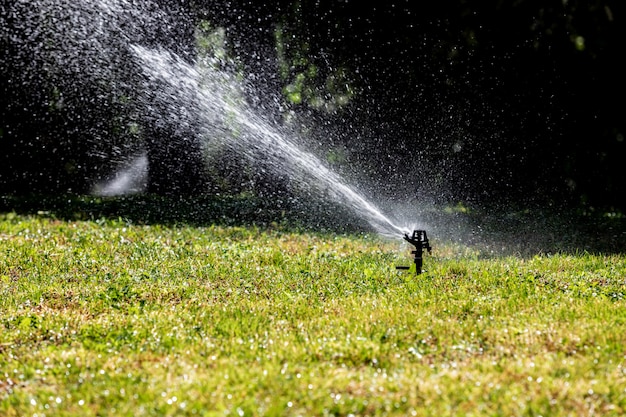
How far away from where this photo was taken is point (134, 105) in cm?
1431

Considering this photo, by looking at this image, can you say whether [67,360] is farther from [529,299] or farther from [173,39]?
[173,39]

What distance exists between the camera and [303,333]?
15.4 ft

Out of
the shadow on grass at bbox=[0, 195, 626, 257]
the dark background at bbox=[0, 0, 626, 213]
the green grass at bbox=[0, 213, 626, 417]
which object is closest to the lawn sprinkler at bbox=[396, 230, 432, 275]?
the green grass at bbox=[0, 213, 626, 417]

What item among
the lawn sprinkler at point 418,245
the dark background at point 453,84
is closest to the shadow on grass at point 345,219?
the dark background at point 453,84

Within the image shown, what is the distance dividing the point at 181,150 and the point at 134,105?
1.19 meters

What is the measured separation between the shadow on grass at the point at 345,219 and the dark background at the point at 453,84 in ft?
5.32

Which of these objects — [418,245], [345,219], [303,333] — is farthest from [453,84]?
[303,333]

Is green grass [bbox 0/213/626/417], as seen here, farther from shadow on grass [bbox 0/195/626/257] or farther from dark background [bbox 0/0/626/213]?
dark background [bbox 0/0/626/213]

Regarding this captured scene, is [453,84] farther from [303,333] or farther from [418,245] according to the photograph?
[303,333]

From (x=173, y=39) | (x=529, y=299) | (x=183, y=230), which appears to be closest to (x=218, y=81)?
(x=173, y=39)

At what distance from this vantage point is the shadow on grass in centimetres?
870

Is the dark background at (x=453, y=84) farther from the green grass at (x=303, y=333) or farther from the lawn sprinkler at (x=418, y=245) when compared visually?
the lawn sprinkler at (x=418, y=245)

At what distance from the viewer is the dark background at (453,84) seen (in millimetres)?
12844

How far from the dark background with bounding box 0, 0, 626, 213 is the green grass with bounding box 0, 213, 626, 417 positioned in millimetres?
5673
